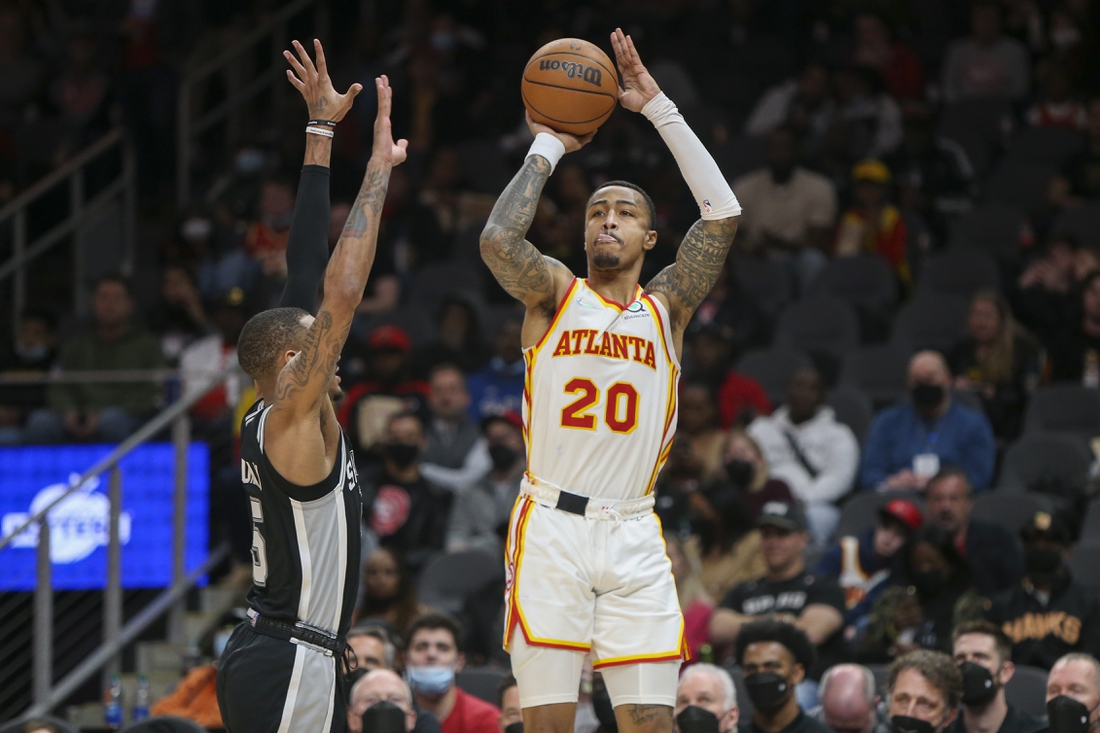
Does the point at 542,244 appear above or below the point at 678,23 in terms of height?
below

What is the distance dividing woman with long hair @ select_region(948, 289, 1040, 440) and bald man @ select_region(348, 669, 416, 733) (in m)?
5.62

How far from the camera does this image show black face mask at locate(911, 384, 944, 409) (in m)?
10.3

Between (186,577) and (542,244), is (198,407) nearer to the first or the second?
(186,577)

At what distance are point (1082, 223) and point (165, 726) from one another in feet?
28.7

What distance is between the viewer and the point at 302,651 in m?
5.09

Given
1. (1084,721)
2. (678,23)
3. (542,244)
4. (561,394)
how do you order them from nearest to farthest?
(561,394) → (1084,721) → (542,244) → (678,23)

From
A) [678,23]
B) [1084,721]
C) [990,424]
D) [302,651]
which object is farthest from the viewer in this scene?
[678,23]

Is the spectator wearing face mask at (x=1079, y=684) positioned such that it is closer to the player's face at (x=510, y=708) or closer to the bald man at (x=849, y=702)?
the bald man at (x=849, y=702)

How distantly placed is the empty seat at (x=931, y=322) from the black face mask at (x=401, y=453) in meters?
4.09

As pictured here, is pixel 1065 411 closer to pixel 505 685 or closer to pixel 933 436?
pixel 933 436

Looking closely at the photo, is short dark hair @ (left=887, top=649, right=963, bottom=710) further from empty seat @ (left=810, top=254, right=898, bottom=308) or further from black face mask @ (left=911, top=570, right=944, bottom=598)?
empty seat @ (left=810, top=254, right=898, bottom=308)

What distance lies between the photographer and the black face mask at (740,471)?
33.2ft

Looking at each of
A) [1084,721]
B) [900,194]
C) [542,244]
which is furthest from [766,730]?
[900,194]

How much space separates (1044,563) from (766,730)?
6.63 feet
